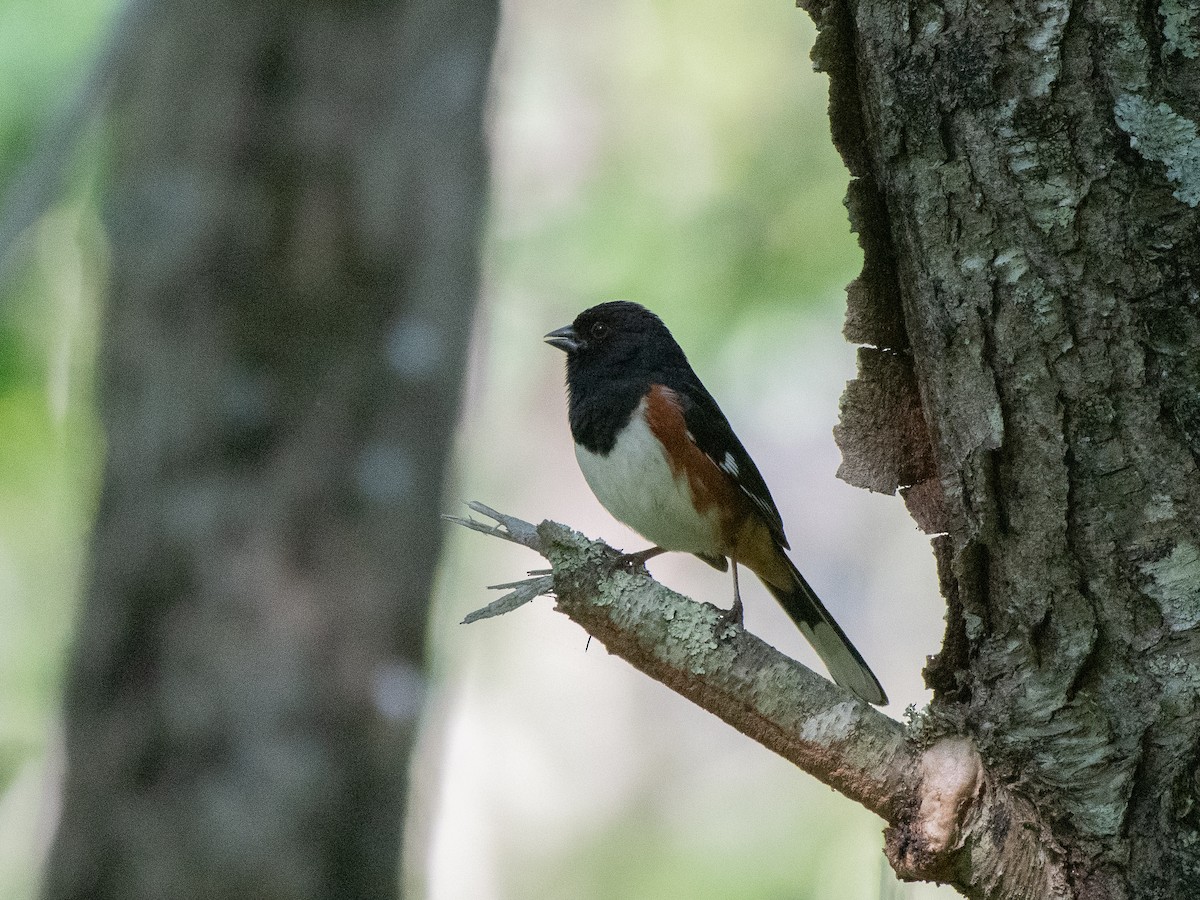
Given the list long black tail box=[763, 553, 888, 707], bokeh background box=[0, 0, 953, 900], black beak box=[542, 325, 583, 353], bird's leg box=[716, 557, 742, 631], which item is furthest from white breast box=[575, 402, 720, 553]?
bokeh background box=[0, 0, 953, 900]

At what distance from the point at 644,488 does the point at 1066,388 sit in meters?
1.70

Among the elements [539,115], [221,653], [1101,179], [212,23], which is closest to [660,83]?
[539,115]

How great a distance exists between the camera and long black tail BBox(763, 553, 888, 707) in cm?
305

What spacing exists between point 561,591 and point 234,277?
179 cm

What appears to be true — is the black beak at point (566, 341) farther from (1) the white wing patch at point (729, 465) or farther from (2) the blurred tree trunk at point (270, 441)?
(1) the white wing patch at point (729, 465)

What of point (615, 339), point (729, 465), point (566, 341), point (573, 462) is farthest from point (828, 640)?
point (573, 462)

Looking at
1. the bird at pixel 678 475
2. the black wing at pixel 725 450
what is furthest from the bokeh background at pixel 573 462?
the black wing at pixel 725 450

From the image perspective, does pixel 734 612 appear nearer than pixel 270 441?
Yes

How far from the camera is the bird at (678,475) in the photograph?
11.0 ft

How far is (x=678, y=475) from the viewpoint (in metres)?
3.37

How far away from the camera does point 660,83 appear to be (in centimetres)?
673

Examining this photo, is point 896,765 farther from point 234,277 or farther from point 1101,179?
point 234,277

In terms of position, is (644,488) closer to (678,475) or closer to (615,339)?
(678,475)

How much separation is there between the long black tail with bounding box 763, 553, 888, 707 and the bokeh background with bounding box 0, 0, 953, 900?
1.41 metres
